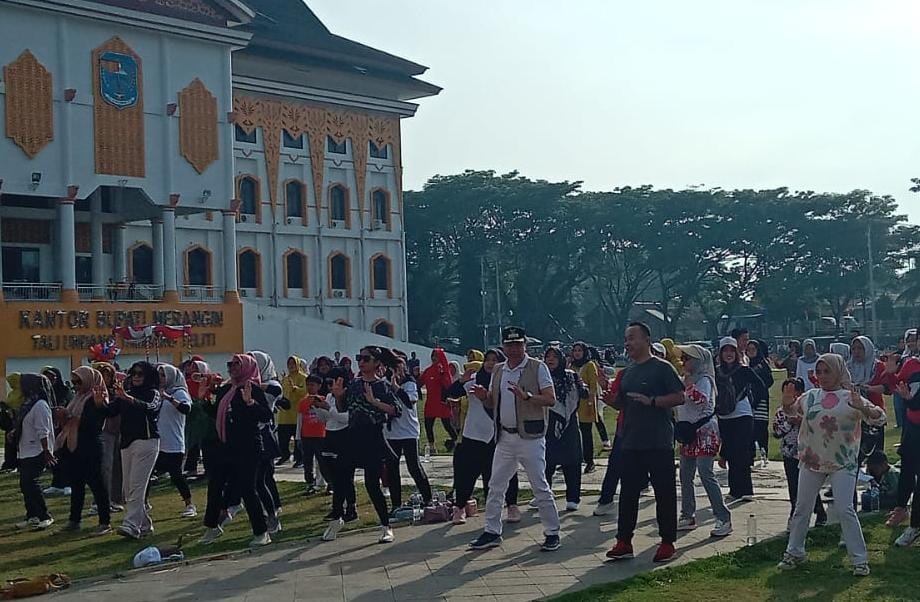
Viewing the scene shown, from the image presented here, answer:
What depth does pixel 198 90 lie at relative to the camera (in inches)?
1655

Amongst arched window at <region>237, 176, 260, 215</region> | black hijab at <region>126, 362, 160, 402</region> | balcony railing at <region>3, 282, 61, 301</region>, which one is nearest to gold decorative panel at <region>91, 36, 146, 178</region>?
balcony railing at <region>3, 282, 61, 301</region>

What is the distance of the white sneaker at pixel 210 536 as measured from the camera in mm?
10656

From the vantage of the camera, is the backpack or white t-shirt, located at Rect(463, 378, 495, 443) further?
white t-shirt, located at Rect(463, 378, 495, 443)

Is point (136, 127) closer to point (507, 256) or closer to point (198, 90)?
point (198, 90)

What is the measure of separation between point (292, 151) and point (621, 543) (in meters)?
44.3

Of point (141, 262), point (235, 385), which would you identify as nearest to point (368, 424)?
point (235, 385)

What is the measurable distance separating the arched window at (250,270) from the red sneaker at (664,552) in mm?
42837

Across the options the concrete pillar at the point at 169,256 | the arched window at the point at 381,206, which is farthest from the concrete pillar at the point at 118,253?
the arched window at the point at 381,206

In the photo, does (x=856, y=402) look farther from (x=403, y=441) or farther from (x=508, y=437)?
(x=403, y=441)

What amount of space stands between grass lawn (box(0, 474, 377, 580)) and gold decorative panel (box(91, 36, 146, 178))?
27092 millimetres

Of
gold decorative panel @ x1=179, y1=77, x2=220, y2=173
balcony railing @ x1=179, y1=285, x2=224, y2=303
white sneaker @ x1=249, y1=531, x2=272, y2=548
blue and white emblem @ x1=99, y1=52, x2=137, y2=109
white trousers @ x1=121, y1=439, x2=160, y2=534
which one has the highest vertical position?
blue and white emblem @ x1=99, y1=52, x2=137, y2=109

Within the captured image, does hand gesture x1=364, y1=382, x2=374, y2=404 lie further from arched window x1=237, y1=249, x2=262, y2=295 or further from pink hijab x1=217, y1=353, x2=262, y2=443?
arched window x1=237, y1=249, x2=262, y2=295

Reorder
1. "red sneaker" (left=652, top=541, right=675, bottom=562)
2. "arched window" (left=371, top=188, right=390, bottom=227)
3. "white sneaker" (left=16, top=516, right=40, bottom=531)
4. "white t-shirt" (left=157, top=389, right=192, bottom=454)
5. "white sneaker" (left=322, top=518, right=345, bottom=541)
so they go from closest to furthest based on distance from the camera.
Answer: "red sneaker" (left=652, top=541, right=675, bottom=562)
"white sneaker" (left=322, top=518, right=345, bottom=541)
"white t-shirt" (left=157, top=389, right=192, bottom=454)
"white sneaker" (left=16, top=516, right=40, bottom=531)
"arched window" (left=371, top=188, right=390, bottom=227)

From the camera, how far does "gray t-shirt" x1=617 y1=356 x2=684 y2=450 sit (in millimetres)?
8719
